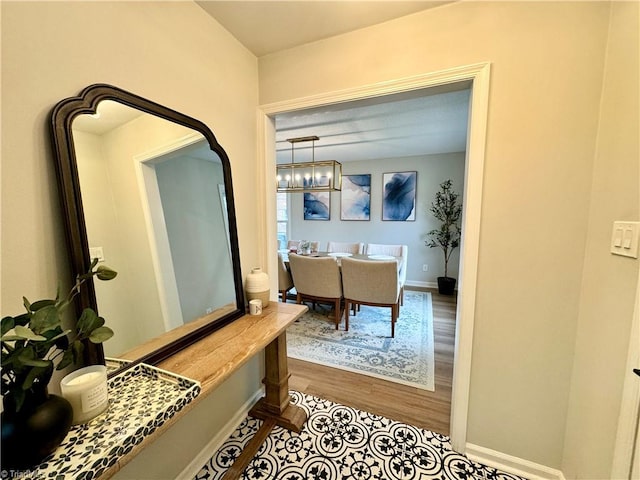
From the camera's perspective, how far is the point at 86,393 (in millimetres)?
737

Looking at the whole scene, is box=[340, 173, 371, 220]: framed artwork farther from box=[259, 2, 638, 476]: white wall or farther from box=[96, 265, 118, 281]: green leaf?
box=[96, 265, 118, 281]: green leaf

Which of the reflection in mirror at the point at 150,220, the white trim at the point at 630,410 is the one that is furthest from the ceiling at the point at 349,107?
the white trim at the point at 630,410

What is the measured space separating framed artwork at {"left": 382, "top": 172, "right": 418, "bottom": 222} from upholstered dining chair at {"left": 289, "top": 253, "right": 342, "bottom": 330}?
8.34ft

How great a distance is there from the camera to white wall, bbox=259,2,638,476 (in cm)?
117

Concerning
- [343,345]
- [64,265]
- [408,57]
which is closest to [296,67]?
[408,57]

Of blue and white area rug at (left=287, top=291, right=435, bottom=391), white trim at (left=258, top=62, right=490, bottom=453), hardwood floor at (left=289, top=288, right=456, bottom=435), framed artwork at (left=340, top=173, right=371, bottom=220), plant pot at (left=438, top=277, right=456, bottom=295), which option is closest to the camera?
white trim at (left=258, top=62, right=490, bottom=453)

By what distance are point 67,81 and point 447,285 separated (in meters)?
4.75

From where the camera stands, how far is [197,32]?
136 centimetres

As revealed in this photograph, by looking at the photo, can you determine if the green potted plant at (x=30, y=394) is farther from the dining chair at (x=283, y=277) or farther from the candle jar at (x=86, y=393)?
the dining chair at (x=283, y=277)

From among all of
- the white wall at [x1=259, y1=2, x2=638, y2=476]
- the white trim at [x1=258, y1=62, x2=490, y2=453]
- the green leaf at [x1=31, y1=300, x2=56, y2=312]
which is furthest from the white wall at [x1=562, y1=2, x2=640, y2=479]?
the green leaf at [x1=31, y1=300, x2=56, y2=312]

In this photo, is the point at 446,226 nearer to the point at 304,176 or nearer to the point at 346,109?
the point at 304,176

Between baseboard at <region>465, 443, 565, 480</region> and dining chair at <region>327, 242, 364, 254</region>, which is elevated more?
dining chair at <region>327, 242, 364, 254</region>

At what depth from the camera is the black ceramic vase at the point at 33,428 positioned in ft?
1.93

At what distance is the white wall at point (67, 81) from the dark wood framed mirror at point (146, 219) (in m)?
0.05
